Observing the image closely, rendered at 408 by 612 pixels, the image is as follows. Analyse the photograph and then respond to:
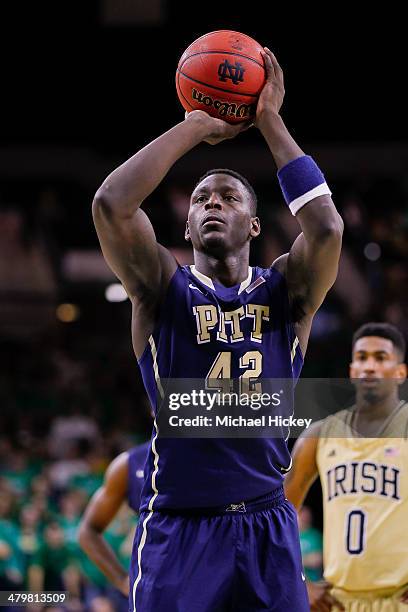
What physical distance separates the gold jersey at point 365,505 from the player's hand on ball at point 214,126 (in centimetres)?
188

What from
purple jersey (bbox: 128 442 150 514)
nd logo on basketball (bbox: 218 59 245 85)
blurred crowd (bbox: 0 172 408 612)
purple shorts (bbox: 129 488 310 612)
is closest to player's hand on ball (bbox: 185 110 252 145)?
nd logo on basketball (bbox: 218 59 245 85)

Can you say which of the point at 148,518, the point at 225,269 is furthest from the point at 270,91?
the point at 148,518

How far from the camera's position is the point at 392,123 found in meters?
14.2

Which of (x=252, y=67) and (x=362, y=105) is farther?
(x=362, y=105)

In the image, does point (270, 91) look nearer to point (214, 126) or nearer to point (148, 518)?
point (214, 126)

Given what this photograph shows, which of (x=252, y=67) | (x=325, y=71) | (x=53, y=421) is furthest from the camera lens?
(x=325, y=71)

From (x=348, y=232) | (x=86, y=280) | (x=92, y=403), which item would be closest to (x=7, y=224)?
(x=86, y=280)

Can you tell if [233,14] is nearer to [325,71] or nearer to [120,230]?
[325,71]

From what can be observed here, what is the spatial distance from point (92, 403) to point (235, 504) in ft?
28.5

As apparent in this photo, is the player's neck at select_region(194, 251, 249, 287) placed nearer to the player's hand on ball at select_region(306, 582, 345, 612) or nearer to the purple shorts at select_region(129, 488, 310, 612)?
the purple shorts at select_region(129, 488, 310, 612)

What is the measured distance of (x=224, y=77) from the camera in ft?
11.1

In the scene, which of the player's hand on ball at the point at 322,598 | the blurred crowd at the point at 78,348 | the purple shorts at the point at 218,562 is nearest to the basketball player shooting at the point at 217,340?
the purple shorts at the point at 218,562

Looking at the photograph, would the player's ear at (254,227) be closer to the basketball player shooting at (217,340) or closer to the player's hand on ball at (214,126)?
the basketball player shooting at (217,340)

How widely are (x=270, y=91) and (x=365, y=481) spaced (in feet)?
6.49
